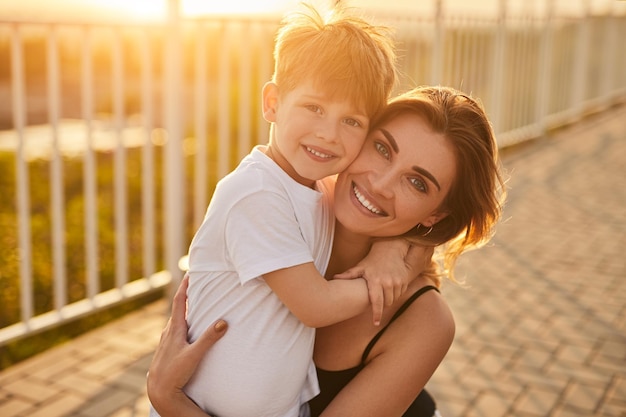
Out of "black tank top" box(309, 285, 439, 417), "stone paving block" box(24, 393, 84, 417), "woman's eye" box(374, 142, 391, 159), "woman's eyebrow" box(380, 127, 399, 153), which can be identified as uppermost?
"woman's eyebrow" box(380, 127, 399, 153)

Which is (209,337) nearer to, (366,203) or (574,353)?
(366,203)

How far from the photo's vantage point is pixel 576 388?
12.3 ft

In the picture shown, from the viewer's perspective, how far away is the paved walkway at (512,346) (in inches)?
140

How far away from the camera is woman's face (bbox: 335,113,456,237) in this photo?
207 centimetres

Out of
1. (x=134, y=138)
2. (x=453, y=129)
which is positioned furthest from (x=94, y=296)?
(x=134, y=138)

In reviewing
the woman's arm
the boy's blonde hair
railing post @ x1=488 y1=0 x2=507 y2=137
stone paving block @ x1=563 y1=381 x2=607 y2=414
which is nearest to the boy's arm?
the woman's arm

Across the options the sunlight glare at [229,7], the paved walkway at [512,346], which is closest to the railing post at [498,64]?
the paved walkway at [512,346]

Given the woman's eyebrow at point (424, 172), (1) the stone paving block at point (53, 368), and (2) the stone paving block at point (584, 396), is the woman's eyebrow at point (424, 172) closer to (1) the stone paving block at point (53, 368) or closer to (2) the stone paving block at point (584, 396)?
(2) the stone paving block at point (584, 396)

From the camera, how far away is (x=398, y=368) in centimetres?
204

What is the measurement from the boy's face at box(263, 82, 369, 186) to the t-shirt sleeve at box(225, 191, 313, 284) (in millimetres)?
204

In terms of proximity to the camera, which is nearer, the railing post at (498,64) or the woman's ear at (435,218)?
the woman's ear at (435,218)

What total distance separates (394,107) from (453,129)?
0.18 meters

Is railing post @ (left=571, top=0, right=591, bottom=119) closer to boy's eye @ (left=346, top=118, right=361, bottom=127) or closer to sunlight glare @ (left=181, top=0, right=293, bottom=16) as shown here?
sunlight glare @ (left=181, top=0, right=293, bottom=16)

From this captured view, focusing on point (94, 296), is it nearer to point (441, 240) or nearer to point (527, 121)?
point (441, 240)
